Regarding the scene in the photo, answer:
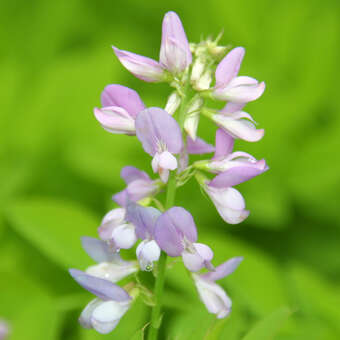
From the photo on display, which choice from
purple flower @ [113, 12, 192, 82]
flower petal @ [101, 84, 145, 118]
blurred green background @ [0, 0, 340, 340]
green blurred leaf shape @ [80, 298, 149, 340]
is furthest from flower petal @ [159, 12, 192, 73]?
blurred green background @ [0, 0, 340, 340]

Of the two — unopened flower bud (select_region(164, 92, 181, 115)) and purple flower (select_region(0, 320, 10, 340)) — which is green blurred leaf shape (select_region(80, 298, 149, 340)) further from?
unopened flower bud (select_region(164, 92, 181, 115))

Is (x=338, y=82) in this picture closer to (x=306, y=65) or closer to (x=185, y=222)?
(x=306, y=65)

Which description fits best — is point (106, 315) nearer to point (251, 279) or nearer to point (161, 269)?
point (161, 269)

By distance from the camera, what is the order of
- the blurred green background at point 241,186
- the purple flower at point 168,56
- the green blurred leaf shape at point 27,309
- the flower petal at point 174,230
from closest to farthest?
the flower petal at point 174,230, the purple flower at point 168,56, the green blurred leaf shape at point 27,309, the blurred green background at point 241,186

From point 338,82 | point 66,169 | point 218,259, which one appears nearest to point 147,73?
point 218,259

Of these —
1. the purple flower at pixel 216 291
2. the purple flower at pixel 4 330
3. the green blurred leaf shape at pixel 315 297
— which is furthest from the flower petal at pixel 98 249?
the green blurred leaf shape at pixel 315 297

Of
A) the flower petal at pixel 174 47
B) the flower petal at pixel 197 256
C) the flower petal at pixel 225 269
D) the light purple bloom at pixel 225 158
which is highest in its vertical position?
the flower petal at pixel 174 47

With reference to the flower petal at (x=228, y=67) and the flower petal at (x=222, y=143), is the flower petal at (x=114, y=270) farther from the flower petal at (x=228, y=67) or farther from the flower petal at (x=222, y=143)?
the flower petal at (x=228, y=67)

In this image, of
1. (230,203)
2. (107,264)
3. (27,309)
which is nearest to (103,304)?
(107,264)
